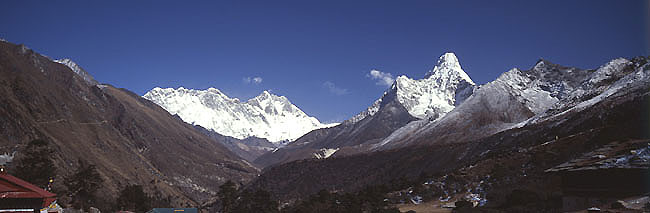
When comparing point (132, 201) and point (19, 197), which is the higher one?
point (132, 201)

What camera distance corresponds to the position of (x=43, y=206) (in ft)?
94.8

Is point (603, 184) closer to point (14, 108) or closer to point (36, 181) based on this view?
point (36, 181)

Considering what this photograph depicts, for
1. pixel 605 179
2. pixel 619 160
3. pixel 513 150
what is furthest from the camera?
pixel 513 150

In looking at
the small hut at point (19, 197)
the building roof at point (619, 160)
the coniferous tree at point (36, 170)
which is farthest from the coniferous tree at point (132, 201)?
the building roof at point (619, 160)

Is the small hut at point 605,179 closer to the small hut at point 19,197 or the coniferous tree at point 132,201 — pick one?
the small hut at point 19,197

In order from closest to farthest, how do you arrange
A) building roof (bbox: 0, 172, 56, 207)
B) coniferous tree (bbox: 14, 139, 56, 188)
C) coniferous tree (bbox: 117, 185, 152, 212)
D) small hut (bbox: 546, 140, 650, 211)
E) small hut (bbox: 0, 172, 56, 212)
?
small hut (bbox: 0, 172, 56, 212) → building roof (bbox: 0, 172, 56, 207) → small hut (bbox: 546, 140, 650, 211) → coniferous tree (bbox: 14, 139, 56, 188) → coniferous tree (bbox: 117, 185, 152, 212)

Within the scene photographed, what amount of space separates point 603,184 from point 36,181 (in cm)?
6583

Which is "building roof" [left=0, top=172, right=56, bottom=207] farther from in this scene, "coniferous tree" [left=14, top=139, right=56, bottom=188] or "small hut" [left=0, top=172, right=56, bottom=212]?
"coniferous tree" [left=14, top=139, right=56, bottom=188]

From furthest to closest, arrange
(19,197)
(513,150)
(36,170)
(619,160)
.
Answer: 1. (513,150)
2. (36,170)
3. (619,160)
4. (19,197)

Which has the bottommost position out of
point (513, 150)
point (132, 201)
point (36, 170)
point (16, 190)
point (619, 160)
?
point (619, 160)

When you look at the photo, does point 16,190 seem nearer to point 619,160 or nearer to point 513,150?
point 619,160

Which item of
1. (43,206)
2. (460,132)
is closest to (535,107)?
(460,132)

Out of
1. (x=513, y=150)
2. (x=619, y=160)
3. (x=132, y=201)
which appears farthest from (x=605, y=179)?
(x=132, y=201)

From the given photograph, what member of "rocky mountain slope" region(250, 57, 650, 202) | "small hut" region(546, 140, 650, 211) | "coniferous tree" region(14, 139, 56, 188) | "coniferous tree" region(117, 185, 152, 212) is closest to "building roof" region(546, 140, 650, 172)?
"small hut" region(546, 140, 650, 211)
